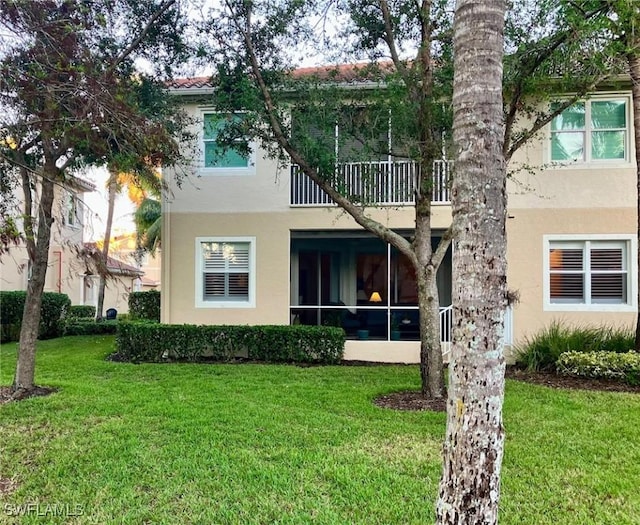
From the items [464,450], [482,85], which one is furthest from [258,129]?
[464,450]

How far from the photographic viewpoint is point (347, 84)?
8.73 metres

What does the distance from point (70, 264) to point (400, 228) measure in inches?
303

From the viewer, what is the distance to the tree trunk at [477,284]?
8.28 ft

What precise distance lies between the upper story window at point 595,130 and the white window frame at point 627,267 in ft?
5.89

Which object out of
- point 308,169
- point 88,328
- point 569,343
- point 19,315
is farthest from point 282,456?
point 19,315

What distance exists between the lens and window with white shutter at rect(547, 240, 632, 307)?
11203 mm

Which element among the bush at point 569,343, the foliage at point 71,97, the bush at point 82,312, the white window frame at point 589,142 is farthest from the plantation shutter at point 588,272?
the bush at point 82,312

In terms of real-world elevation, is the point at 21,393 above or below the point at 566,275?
below

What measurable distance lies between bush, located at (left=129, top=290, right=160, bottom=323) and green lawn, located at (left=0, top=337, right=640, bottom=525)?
9.18 metres

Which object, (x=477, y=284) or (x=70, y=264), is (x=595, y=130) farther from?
(x=70, y=264)

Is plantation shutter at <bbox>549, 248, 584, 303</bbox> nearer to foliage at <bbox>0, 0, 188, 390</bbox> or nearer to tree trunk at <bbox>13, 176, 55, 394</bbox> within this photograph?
foliage at <bbox>0, 0, 188, 390</bbox>

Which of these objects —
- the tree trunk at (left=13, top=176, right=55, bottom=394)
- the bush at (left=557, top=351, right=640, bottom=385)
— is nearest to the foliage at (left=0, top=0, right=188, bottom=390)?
the tree trunk at (left=13, top=176, right=55, bottom=394)

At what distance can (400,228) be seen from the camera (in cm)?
1210

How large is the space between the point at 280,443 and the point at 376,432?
1.22 meters
